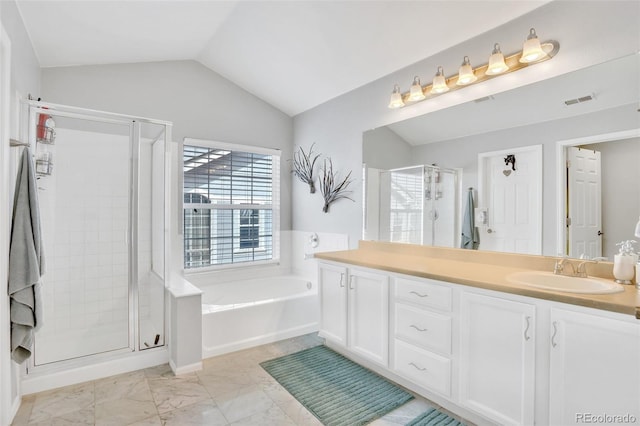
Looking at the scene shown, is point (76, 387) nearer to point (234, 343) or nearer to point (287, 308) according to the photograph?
point (234, 343)

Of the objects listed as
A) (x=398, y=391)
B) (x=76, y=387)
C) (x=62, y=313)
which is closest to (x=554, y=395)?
(x=398, y=391)

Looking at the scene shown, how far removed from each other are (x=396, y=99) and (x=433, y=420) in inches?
91.7

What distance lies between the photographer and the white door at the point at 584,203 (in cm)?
186

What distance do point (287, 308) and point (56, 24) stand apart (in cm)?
280

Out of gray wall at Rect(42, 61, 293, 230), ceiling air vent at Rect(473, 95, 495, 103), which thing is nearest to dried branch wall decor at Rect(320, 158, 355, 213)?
gray wall at Rect(42, 61, 293, 230)

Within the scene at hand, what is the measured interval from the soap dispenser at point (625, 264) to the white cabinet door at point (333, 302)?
5.18 feet

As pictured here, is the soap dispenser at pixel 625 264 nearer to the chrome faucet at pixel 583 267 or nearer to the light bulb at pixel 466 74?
the chrome faucet at pixel 583 267

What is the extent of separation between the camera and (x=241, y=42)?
309 centimetres

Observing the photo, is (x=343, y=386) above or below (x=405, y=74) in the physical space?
below

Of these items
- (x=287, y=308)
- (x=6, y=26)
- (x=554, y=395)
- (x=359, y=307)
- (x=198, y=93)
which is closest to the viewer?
(x=554, y=395)

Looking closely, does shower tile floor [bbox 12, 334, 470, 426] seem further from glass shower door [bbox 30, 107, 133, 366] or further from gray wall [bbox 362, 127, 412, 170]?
gray wall [bbox 362, 127, 412, 170]

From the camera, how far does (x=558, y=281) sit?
5.95 feet

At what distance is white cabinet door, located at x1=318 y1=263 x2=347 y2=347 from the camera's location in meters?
2.57

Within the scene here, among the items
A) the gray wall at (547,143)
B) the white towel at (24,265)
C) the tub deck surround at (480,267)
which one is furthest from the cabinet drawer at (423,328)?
the white towel at (24,265)
